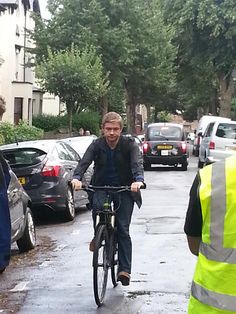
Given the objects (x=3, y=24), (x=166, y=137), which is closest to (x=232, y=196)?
(x=166, y=137)

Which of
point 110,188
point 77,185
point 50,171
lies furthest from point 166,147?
point 77,185

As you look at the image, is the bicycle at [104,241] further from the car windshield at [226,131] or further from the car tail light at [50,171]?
the car windshield at [226,131]

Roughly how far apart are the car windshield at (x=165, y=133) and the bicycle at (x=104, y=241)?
18.6 meters

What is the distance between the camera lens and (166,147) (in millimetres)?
24922

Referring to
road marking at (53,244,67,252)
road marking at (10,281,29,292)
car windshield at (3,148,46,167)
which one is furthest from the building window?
road marking at (10,281,29,292)

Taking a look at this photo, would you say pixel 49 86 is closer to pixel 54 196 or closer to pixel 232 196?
pixel 54 196

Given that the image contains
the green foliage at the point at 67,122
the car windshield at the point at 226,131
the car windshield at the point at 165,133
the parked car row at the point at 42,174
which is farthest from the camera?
the green foliage at the point at 67,122

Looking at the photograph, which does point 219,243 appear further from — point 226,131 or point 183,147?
point 183,147

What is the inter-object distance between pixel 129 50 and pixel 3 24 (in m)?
7.01

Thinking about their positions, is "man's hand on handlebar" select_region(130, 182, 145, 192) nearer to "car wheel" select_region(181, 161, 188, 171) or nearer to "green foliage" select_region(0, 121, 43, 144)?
"green foliage" select_region(0, 121, 43, 144)

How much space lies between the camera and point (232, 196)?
283 centimetres

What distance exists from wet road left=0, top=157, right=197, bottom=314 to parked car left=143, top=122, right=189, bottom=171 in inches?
495

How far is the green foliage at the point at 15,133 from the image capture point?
2224 centimetres

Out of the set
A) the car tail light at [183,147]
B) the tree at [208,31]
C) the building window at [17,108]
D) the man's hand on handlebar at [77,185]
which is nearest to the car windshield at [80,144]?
the car tail light at [183,147]
